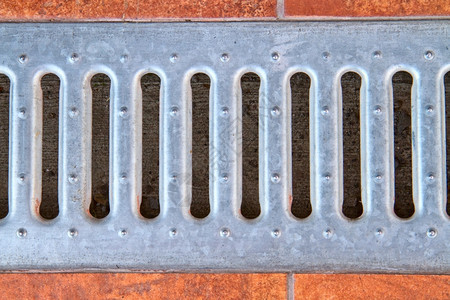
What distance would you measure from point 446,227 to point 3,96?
121 centimetres

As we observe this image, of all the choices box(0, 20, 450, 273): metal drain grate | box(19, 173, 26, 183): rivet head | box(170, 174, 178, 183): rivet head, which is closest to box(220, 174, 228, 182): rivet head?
box(0, 20, 450, 273): metal drain grate

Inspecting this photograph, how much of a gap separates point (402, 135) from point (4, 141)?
1.06 metres

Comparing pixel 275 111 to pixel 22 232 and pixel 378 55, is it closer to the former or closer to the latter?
pixel 378 55

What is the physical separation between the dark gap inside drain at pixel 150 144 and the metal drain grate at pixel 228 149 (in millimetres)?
44

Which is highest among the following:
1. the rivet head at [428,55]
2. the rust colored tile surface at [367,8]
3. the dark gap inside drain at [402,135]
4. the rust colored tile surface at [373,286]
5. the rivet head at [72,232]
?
the rust colored tile surface at [367,8]

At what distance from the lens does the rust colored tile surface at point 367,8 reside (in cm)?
123

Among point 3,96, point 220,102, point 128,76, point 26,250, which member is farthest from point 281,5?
point 26,250

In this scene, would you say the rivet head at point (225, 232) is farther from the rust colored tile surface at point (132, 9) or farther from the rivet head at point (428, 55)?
the rivet head at point (428, 55)

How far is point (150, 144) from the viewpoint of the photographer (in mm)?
1279

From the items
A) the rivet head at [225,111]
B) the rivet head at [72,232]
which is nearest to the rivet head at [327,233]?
the rivet head at [225,111]

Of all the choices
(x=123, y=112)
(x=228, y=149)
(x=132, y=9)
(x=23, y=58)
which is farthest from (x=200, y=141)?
(x=23, y=58)

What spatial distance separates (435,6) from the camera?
48.4 inches

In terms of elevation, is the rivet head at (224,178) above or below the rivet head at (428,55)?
below

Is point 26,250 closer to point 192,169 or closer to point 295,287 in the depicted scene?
point 192,169
